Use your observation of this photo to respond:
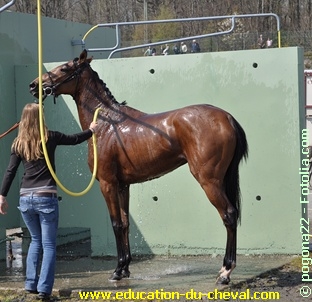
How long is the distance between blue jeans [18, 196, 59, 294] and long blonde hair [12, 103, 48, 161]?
385mm

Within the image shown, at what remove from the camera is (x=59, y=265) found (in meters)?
8.41

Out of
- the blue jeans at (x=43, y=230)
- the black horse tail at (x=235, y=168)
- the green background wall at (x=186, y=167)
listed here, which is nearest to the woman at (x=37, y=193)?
the blue jeans at (x=43, y=230)

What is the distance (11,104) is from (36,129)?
2823mm

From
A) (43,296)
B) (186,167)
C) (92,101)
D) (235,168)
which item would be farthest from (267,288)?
(92,101)

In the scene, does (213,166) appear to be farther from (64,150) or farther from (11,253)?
(11,253)

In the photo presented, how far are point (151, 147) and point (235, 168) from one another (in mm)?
848

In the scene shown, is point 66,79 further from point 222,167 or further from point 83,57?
point 222,167

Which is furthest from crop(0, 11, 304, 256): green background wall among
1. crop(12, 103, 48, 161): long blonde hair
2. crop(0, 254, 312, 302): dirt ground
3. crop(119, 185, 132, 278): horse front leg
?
crop(12, 103, 48, 161): long blonde hair

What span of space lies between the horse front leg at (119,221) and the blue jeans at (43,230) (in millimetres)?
890

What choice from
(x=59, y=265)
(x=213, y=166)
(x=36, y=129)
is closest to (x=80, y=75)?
(x=36, y=129)

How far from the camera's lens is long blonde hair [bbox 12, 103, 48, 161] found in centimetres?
637

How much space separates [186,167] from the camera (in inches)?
339

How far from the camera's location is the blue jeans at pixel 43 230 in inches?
249

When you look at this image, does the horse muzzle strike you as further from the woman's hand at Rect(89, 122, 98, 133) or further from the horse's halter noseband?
→ the woman's hand at Rect(89, 122, 98, 133)
